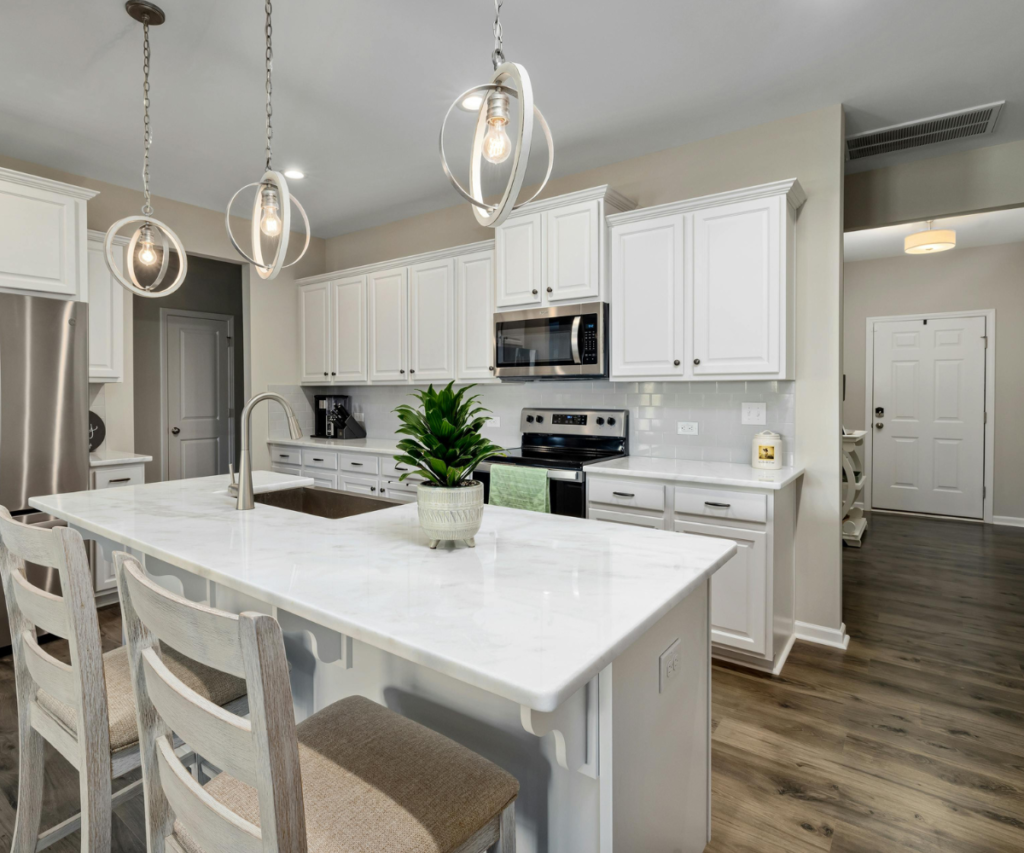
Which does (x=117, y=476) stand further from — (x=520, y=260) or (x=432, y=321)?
(x=520, y=260)

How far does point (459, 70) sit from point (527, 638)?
2.52 meters

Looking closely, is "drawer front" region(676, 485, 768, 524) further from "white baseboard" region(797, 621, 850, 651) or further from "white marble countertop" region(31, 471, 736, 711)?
"white marble countertop" region(31, 471, 736, 711)

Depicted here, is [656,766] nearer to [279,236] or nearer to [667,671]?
[667,671]

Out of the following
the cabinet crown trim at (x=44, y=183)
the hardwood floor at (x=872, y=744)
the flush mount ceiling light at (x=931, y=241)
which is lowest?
the hardwood floor at (x=872, y=744)

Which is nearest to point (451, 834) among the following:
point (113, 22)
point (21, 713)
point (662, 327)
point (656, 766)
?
point (656, 766)

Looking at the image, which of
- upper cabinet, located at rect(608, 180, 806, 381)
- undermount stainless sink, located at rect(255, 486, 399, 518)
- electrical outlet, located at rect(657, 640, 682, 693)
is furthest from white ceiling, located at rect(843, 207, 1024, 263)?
electrical outlet, located at rect(657, 640, 682, 693)

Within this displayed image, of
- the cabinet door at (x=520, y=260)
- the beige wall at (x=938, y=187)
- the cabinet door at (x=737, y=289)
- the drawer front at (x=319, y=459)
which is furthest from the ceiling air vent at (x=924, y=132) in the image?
the drawer front at (x=319, y=459)

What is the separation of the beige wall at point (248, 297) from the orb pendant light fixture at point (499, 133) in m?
3.53

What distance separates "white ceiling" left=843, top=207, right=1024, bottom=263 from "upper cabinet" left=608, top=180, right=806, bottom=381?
2375 mm

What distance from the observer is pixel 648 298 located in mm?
3156

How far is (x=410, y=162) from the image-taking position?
3621mm

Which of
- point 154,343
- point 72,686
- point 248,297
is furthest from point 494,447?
point 154,343

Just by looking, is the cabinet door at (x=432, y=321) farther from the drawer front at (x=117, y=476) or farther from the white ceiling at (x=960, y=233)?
the white ceiling at (x=960, y=233)

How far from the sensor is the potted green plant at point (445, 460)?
4.59 ft
